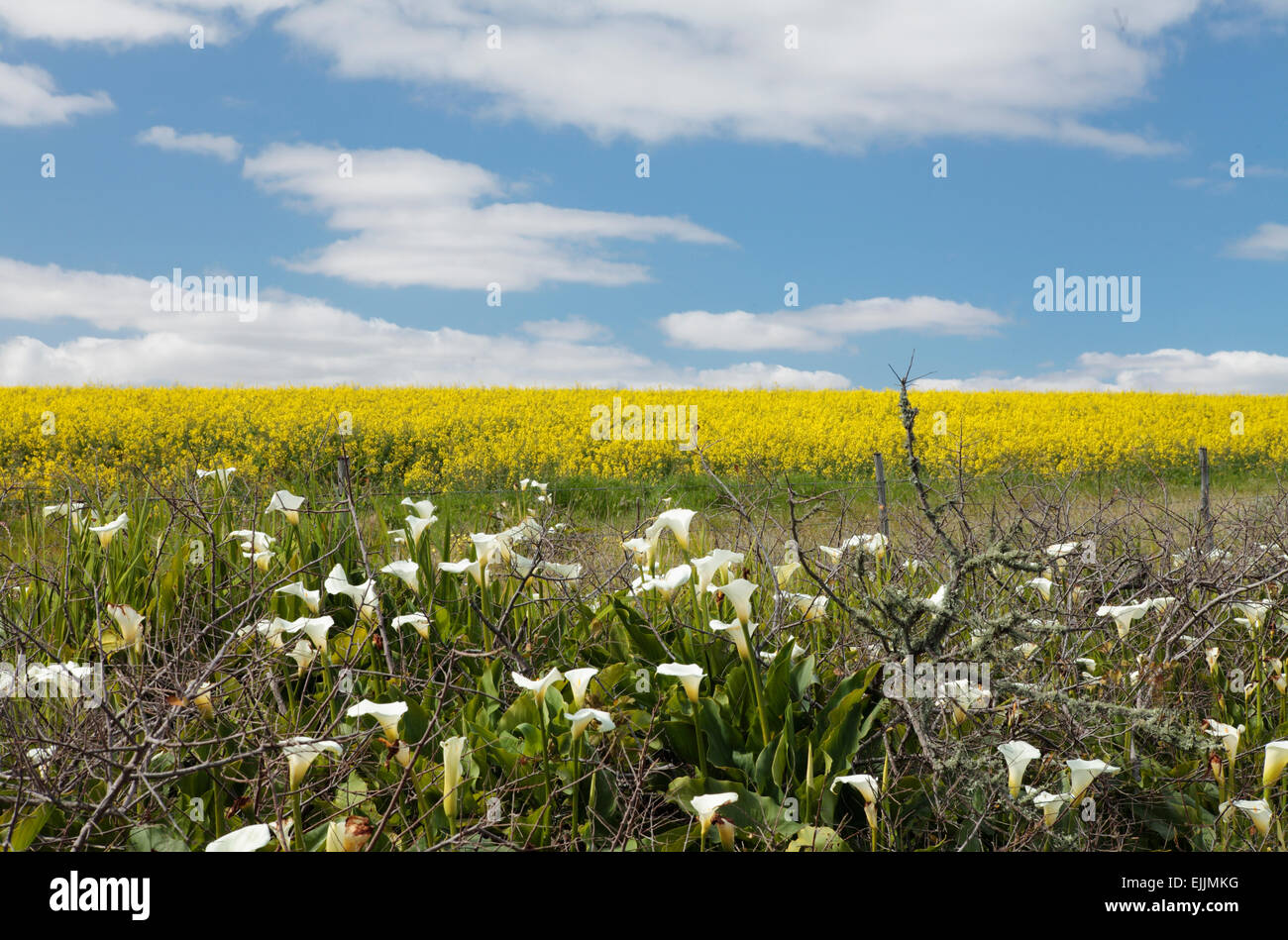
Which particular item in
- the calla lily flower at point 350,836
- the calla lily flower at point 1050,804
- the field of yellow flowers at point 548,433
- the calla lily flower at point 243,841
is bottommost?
the calla lily flower at point 1050,804

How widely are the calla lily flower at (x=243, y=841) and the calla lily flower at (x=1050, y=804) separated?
73.5 inches

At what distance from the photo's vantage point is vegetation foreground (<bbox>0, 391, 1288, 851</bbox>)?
7.64 ft

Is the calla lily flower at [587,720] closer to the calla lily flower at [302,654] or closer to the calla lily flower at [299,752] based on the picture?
the calla lily flower at [299,752]

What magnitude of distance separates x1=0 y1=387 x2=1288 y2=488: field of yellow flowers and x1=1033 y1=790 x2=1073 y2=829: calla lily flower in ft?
29.1

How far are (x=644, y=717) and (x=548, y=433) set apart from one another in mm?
12869

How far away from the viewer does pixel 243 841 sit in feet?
6.00

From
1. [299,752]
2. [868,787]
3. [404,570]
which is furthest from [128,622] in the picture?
[868,787]

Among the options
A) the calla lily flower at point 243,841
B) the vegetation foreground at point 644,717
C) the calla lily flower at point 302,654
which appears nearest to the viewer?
the calla lily flower at point 243,841

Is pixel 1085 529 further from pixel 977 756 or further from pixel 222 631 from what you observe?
pixel 222 631

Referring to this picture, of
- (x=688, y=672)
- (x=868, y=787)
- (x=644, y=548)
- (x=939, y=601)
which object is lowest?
(x=868, y=787)

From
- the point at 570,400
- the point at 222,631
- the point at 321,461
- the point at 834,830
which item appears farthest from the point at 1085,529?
the point at 570,400

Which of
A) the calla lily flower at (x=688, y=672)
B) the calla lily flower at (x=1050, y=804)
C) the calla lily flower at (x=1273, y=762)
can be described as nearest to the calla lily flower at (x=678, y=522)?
the calla lily flower at (x=688, y=672)

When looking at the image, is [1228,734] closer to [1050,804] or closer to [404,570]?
[1050,804]

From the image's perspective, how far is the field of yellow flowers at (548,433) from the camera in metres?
14.1
